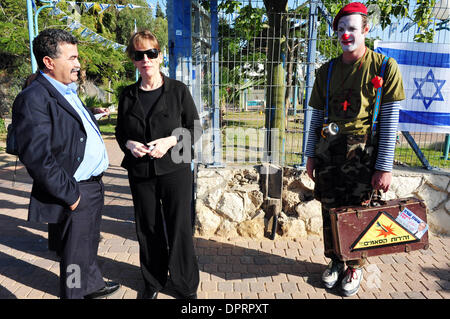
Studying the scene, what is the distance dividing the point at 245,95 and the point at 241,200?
1273 mm

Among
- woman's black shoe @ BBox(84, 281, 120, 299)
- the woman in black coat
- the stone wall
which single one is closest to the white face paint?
the woman in black coat

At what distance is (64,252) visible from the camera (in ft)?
8.30

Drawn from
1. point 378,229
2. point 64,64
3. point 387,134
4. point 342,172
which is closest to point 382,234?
point 378,229

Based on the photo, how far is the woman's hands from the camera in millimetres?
2458

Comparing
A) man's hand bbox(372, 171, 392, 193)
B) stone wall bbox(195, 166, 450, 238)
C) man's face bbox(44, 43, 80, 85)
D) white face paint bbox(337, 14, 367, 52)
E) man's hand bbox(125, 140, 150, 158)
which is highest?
white face paint bbox(337, 14, 367, 52)

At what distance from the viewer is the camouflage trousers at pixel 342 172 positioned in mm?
2678

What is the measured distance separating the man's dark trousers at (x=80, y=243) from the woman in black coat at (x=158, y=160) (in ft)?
1.05

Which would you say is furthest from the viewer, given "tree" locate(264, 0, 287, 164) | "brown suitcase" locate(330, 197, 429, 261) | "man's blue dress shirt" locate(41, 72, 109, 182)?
"tree" locate(264, 0, 287, 164)

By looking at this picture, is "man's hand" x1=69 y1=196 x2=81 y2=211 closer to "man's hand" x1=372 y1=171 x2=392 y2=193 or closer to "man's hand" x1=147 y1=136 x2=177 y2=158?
"man's hand" x1=147 y1=136 x2=177 y2=158

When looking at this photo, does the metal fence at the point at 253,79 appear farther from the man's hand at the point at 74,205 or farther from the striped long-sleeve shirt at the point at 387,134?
the man's hand at the point at 74,205

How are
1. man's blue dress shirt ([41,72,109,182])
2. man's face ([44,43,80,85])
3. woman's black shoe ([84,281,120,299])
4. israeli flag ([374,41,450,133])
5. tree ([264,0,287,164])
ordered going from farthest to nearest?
tree ([264,0,287,164]), israeli flag ([374,41,450,133]), woman's black shoe ([84,281,120,299]), man's blue dress shirt ([41,72,109,182]), man's face ([44,43,80,85])

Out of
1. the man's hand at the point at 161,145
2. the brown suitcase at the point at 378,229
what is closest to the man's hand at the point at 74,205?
the man's hand at the point at 161,145

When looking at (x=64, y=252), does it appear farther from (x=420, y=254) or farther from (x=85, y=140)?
(x=420, y=254)

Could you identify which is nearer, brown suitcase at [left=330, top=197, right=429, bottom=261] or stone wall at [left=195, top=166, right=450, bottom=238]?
brown suitcase at [left=330, top=197, right=429, bottom=261]
